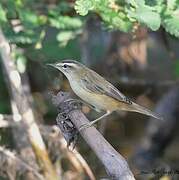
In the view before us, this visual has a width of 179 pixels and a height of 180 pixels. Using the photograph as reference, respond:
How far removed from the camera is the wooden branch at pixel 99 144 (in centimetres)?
290

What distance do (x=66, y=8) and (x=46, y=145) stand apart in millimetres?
1174

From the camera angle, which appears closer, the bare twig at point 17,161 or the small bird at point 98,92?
the small bird at point 98,92

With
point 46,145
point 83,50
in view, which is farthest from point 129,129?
point 46,145

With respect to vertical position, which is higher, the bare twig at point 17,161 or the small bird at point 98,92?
the small bird at point 98,92

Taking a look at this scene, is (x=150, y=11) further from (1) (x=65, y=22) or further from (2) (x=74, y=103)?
(1) (x=65, y=22)

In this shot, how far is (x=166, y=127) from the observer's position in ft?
22.4

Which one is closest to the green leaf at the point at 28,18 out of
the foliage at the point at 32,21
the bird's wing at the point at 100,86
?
the foliage at the point at 32,21

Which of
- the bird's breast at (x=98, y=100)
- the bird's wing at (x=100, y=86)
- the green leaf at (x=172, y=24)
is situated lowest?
the bird's breast at (x=98, y=100)

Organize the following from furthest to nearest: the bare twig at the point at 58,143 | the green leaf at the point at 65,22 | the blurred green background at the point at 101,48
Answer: the green leaf at the point at 65,22
the bare twig at the point at 58,143
the blurred green background at the point at 101,48

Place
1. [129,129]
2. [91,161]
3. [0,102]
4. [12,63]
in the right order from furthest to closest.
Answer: [129,129] → [0,102] → [91,161] → [12,63]

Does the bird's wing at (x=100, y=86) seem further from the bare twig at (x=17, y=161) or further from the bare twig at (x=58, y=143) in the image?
the bare twig at (x=17, y=161)

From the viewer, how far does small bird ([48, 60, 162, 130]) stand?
4.14 meters

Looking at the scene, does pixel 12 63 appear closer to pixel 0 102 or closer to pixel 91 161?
pixel 91 161

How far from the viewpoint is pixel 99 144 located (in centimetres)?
310
